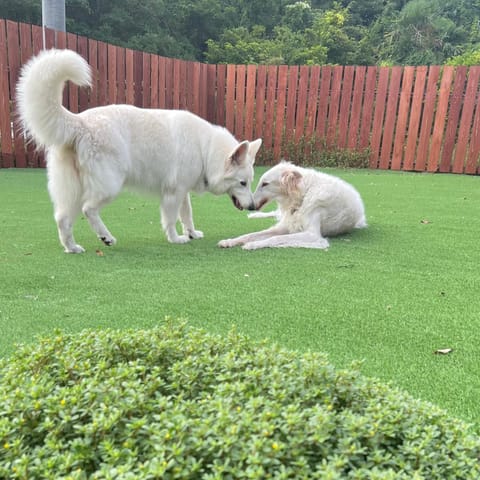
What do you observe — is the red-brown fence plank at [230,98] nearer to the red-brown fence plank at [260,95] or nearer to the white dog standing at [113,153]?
the red-brown fence plank at [260,95]

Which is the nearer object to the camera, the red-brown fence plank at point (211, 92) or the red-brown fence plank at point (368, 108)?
the red-brown fence plank at point (368, 108)

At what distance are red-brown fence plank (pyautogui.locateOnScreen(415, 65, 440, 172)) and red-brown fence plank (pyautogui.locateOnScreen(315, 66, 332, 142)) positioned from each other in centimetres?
245

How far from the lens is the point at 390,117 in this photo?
11609 millimetres

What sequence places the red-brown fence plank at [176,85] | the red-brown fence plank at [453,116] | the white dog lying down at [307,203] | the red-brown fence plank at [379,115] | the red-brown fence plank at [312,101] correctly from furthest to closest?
1. the red-brown fence plank at [312,101]
2. the red-brown fence plank at [176,85]
3. the red-brown fence plank at [379,115]
4. the red-brown fence plank at [453,116]
5. the white dog lying down at [307,203]

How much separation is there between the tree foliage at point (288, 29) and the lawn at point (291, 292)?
22.2m

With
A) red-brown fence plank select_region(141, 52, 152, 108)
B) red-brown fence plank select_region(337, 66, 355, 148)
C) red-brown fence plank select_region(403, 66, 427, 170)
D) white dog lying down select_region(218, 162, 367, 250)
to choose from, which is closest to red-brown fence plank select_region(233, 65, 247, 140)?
red-brown fence plank select_region(141, 52, 152, 108)

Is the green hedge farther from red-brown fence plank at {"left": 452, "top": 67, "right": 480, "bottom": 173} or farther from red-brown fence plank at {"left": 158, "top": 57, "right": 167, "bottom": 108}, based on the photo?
red-brown fence plank at {"left": 452, "top": 67, "right": 480, "bottom": 173}

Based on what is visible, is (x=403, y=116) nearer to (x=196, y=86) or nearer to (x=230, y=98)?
(x=230, y=98)

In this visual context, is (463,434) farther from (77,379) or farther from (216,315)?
(216,315)

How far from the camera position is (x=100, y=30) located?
75.8 feet

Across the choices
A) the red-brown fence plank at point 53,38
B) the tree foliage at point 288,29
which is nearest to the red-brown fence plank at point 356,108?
the red-brown fence plank at point 53,38

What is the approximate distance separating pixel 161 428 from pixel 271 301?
1685mm

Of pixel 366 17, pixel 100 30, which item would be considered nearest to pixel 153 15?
pixel 100 30

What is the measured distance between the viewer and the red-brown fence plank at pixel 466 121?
35.7 ft
